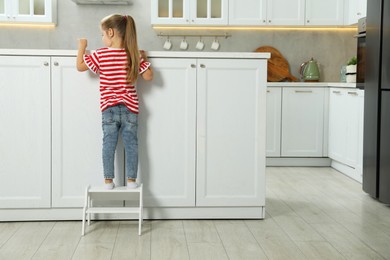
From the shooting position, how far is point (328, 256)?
2.94 m

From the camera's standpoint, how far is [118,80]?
3408 mm

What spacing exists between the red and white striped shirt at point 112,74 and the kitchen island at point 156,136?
0.39 feet

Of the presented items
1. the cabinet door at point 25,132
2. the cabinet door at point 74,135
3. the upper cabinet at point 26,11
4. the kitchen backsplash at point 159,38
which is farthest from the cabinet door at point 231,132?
the upper cabinet at point 26,11

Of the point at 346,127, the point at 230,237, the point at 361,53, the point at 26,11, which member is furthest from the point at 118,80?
the point at 26,11

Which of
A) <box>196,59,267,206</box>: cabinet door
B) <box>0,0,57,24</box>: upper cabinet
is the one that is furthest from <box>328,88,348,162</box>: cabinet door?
<box>0,0,57,24</box>: upper cabinet

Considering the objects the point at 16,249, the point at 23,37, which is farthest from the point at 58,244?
the point at 23,37

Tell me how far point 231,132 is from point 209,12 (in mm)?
2785

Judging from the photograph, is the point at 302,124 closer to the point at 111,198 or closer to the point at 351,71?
the point at 351,71

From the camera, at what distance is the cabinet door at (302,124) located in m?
6.04

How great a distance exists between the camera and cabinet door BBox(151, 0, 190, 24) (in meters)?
6.19

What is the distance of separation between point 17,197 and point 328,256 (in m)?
1.68

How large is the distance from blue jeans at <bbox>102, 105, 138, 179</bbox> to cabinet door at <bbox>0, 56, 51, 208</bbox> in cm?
33

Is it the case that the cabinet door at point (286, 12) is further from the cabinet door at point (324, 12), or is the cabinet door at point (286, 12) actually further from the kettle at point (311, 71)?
the kettle at point (311, 71)

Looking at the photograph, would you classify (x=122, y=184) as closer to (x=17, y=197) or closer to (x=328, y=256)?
(x=17, y=197)
